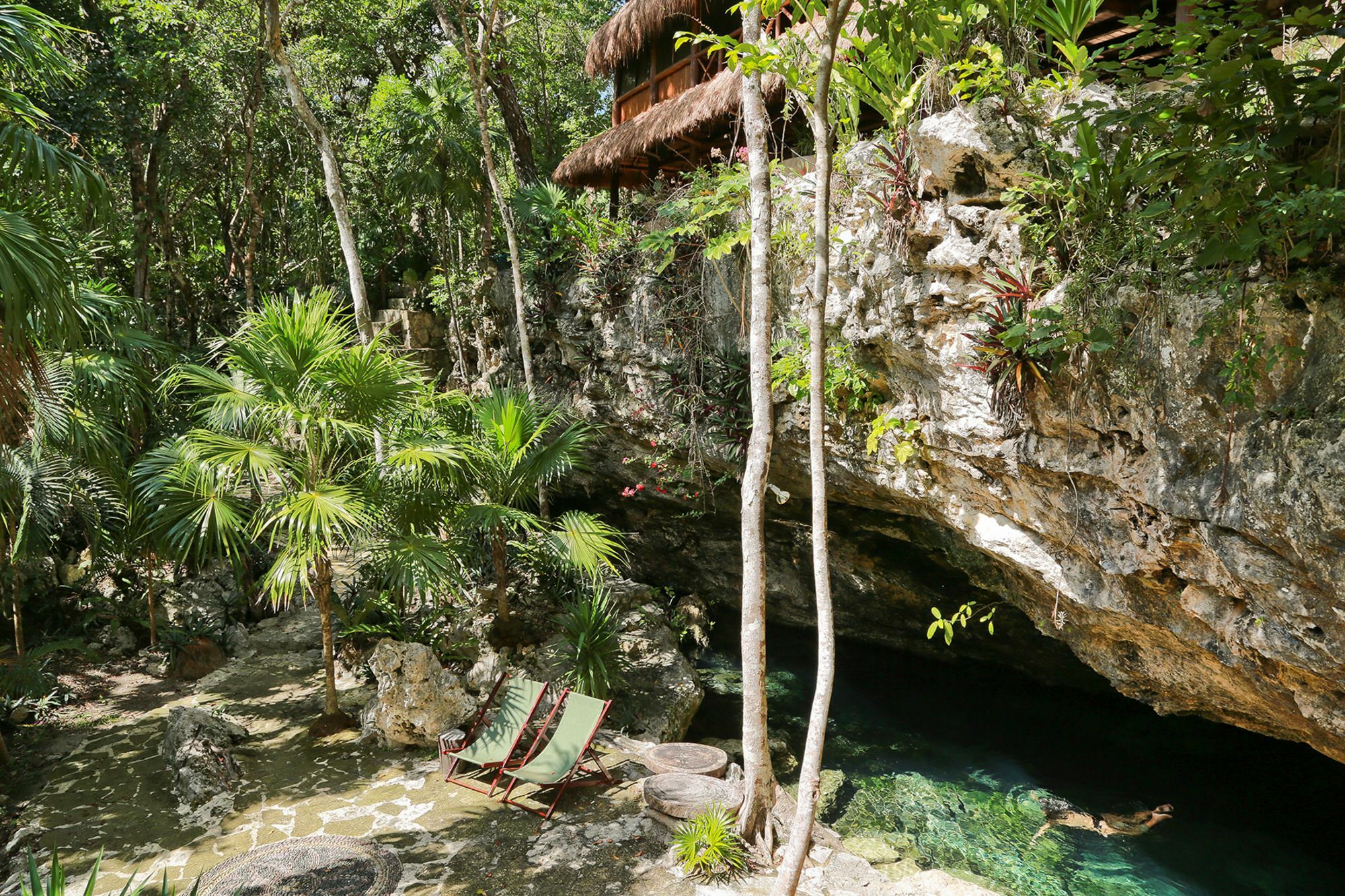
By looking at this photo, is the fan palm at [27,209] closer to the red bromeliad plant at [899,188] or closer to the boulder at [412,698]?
the boulder at [412,698]

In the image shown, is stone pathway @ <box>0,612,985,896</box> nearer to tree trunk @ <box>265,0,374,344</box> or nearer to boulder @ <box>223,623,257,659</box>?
boulder @ <box>223,623,257,659</box>

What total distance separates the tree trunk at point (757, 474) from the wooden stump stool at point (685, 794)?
36 cm

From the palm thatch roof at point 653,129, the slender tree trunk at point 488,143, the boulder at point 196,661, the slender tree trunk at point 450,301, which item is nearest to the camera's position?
the palm thatch roof at point 653,129

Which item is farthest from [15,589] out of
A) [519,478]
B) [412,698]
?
[519,478]

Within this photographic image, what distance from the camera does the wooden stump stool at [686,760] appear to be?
232 inches

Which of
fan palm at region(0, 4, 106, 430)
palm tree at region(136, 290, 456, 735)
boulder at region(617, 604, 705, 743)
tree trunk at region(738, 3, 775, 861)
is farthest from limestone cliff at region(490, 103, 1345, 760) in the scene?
fan palm at region(0, 4, 106, 430)

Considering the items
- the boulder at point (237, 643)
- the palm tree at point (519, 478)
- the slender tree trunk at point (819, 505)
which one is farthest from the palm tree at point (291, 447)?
the slender tree trunk at point (819, 505)

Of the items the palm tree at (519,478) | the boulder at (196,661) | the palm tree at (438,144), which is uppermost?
the palm tree at (438,144)

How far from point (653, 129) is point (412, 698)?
261 inches

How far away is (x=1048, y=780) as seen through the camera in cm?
771

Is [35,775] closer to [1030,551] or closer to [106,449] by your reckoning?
[106,449]

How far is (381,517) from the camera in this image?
6535 mm

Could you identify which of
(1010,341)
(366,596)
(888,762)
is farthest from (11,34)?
(888,762)

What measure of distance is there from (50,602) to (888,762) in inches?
367
